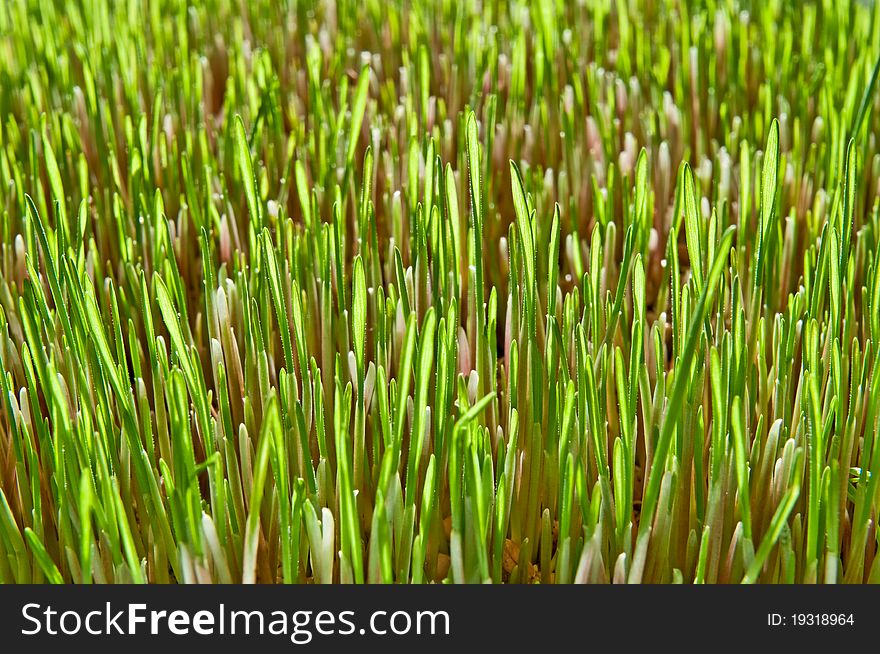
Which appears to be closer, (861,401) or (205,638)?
(205,638)

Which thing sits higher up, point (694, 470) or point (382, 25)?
point (382, 25)

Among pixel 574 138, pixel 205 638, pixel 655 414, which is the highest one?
pixel 574 138

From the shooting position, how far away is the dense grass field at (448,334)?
721mm

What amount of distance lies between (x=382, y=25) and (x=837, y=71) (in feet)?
3.01

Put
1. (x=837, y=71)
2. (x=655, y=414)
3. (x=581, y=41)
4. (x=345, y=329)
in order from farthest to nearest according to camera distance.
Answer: (x=581, y=41), (x=837, y=71), (x=345, y=329), (x=655, y=414)

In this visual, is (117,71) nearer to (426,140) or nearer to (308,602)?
(426,140)

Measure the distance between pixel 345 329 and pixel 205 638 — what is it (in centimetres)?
35

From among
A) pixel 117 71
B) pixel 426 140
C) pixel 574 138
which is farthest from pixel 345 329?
pixel 117 71

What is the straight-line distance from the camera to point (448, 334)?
785 millimetres

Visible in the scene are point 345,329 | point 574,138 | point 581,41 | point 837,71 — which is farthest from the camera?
point 581,41

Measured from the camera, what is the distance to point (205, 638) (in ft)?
2.36

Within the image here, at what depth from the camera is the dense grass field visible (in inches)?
28.4

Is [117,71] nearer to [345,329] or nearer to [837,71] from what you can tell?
[345,329]

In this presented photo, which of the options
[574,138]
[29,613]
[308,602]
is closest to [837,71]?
[574,138]
